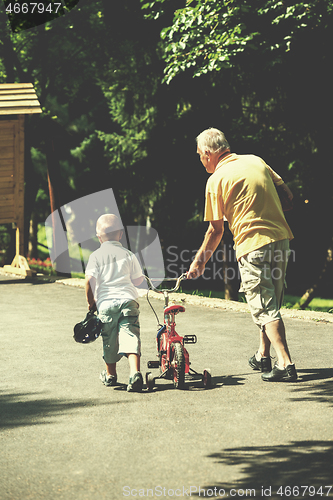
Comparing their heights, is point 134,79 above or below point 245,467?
above

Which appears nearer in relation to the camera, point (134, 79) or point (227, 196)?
point (227, 196)

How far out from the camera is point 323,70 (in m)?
15.2

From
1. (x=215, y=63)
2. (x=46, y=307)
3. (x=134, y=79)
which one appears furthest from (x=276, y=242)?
(x=134, y=79)

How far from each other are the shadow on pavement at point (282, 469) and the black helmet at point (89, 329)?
1936mm

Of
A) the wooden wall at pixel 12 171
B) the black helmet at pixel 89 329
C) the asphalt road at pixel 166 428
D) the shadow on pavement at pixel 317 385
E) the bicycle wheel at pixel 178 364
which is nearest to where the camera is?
the asphalt road at pixel 166 428

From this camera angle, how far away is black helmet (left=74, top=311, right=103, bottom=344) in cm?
528

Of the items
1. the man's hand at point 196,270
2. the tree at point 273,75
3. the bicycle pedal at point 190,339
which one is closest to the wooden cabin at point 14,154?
the tree at point 273,75

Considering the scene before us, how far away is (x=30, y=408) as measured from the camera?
4699 mm

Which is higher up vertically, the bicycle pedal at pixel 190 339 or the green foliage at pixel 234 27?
the green foliage at pixel 234 27

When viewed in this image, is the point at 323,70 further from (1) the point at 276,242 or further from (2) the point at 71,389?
(2) the point at 71,389

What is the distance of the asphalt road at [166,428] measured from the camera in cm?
325

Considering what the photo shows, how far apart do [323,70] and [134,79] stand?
639 cm

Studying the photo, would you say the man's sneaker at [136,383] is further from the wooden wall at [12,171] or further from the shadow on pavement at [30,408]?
the wooden wall at [12,171]

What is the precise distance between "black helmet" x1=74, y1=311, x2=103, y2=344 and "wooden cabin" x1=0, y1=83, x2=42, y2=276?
28.8 feet
